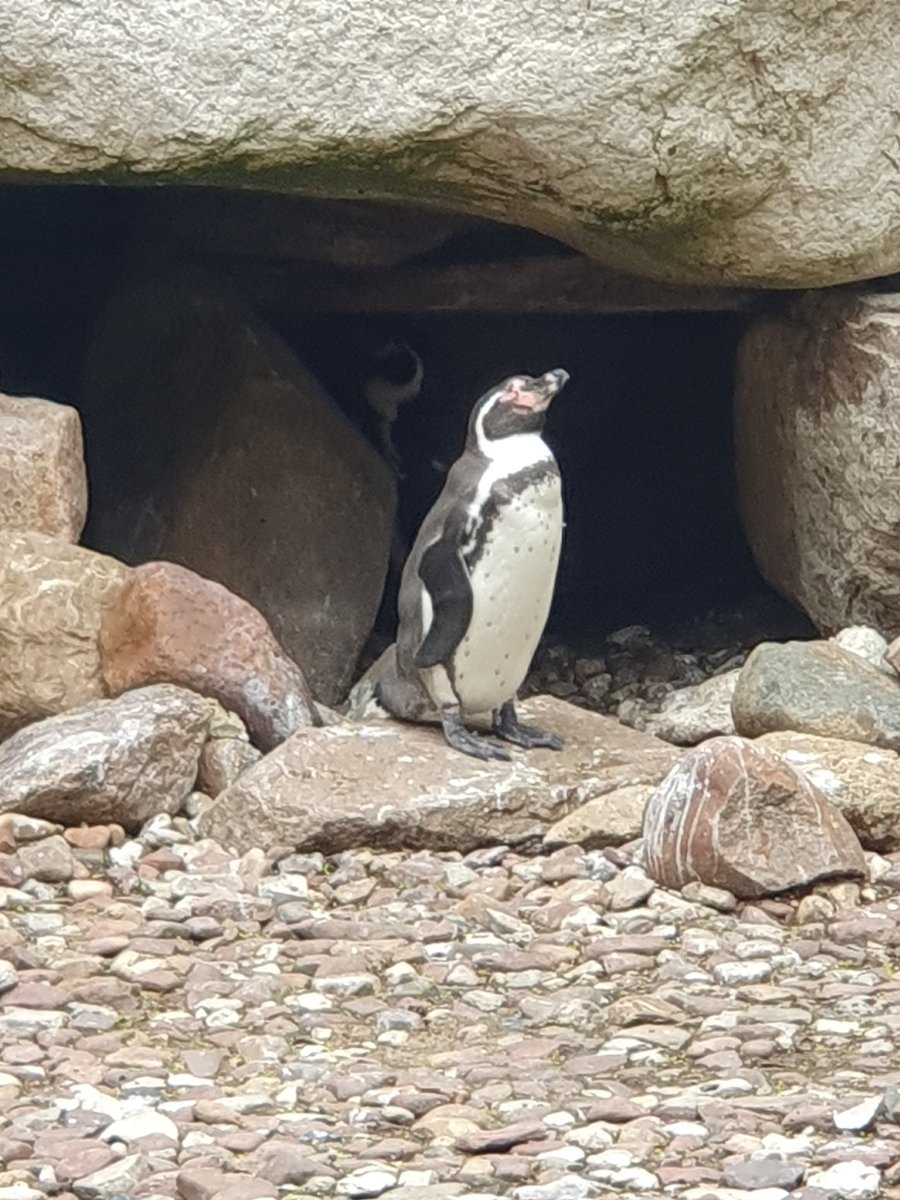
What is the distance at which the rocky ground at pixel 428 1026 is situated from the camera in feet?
8.13

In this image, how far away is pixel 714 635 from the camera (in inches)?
242

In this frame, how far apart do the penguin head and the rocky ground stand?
0.91 metres

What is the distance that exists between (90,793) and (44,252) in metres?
3.58

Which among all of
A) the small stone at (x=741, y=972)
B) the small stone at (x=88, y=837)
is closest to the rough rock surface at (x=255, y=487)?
the small stone at (x=88, y=837)

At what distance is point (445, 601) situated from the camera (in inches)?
173

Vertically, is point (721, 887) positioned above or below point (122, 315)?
below

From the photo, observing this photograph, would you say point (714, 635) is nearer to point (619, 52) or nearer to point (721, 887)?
point (619, 52)

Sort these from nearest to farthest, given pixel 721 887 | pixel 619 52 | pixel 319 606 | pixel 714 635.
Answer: pixel 721 887 < pixel 619 52 < pixel 319 606 < pixel 714 635

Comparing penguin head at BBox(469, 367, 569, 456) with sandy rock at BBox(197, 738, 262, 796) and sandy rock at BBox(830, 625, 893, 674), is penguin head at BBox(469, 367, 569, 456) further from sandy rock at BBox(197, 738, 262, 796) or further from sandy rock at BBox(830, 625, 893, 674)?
sandy rock at BBox(830, 625, 893, 674)

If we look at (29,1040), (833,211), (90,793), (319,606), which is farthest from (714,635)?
(29,1040)

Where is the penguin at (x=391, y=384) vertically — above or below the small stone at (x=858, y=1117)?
above

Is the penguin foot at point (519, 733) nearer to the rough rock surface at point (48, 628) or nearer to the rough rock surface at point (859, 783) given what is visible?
the rough rock surface at point (859, 783)

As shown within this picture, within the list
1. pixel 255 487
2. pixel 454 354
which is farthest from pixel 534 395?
pixel 454 354

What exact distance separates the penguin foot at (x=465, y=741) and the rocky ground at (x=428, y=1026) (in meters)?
0.36
